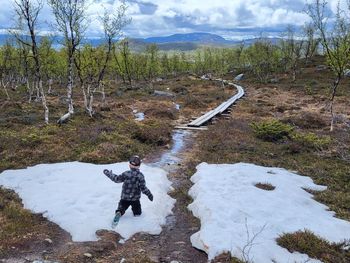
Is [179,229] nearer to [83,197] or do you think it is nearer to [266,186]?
[83,197]

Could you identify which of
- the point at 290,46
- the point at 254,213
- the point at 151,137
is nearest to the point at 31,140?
the point at 151,137

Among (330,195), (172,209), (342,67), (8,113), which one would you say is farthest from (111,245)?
(8,113)

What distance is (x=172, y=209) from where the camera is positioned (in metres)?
13.0

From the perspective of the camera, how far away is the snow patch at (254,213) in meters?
9.61

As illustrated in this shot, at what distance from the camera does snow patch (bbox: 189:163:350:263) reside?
378 inches

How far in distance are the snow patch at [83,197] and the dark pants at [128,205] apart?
0.64 feet

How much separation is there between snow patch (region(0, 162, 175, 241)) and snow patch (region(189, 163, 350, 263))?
147cm

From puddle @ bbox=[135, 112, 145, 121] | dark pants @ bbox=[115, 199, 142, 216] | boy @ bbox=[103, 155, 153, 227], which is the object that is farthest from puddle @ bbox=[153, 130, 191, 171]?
puddle @ bbox=[135, 112, 145, 121]

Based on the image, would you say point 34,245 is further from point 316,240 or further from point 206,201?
point 316,240

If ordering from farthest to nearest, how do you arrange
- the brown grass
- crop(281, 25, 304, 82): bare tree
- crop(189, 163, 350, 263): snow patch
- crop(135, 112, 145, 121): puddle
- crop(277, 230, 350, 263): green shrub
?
crop(281, 25, 304, 82): bare tree
crop(135, 112, 145, 121): puddle
the brown grass
crop(189, 163, 350, 263): snow patch
crop(277, 230, 350, 263): green shrub

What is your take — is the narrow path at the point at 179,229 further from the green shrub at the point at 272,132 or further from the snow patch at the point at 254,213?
the green shrub at the point at 272,132

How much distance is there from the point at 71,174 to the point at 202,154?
311 inches

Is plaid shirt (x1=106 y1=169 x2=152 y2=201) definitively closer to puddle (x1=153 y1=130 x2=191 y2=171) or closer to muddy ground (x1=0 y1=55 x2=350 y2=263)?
muddy ground (x1=0 y1=55 x2=350 y2=263)

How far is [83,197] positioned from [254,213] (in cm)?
591
